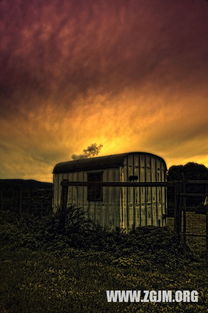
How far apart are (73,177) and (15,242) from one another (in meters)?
5.48

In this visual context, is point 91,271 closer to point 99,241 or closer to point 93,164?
point 99,241

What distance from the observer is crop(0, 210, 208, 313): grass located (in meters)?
4.49

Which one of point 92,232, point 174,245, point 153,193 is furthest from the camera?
point 153,193

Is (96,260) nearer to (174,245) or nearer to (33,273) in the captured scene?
(33,273)

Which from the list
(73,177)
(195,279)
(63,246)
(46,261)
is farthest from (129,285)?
(73,177)

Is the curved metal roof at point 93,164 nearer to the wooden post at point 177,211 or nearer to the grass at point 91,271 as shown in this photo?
the wooden post at point 177,211

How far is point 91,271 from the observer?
6.12m

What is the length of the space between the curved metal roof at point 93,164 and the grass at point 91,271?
3.95m

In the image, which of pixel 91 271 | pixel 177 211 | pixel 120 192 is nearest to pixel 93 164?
pixel 120 192

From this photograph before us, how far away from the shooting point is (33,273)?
599 cm

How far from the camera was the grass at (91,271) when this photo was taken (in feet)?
14.7

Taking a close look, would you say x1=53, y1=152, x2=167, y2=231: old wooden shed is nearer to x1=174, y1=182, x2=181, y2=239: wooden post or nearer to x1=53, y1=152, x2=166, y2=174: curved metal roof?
x1=53, y1=152, x2=166, y2=174: curved metal roof

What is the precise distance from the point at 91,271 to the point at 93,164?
23.4 ft

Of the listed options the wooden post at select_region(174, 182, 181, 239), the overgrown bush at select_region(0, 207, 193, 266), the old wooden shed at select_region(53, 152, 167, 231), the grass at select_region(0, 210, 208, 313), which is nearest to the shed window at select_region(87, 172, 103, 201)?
the old wooden shed at select_region(53, 152, 167, 231)
